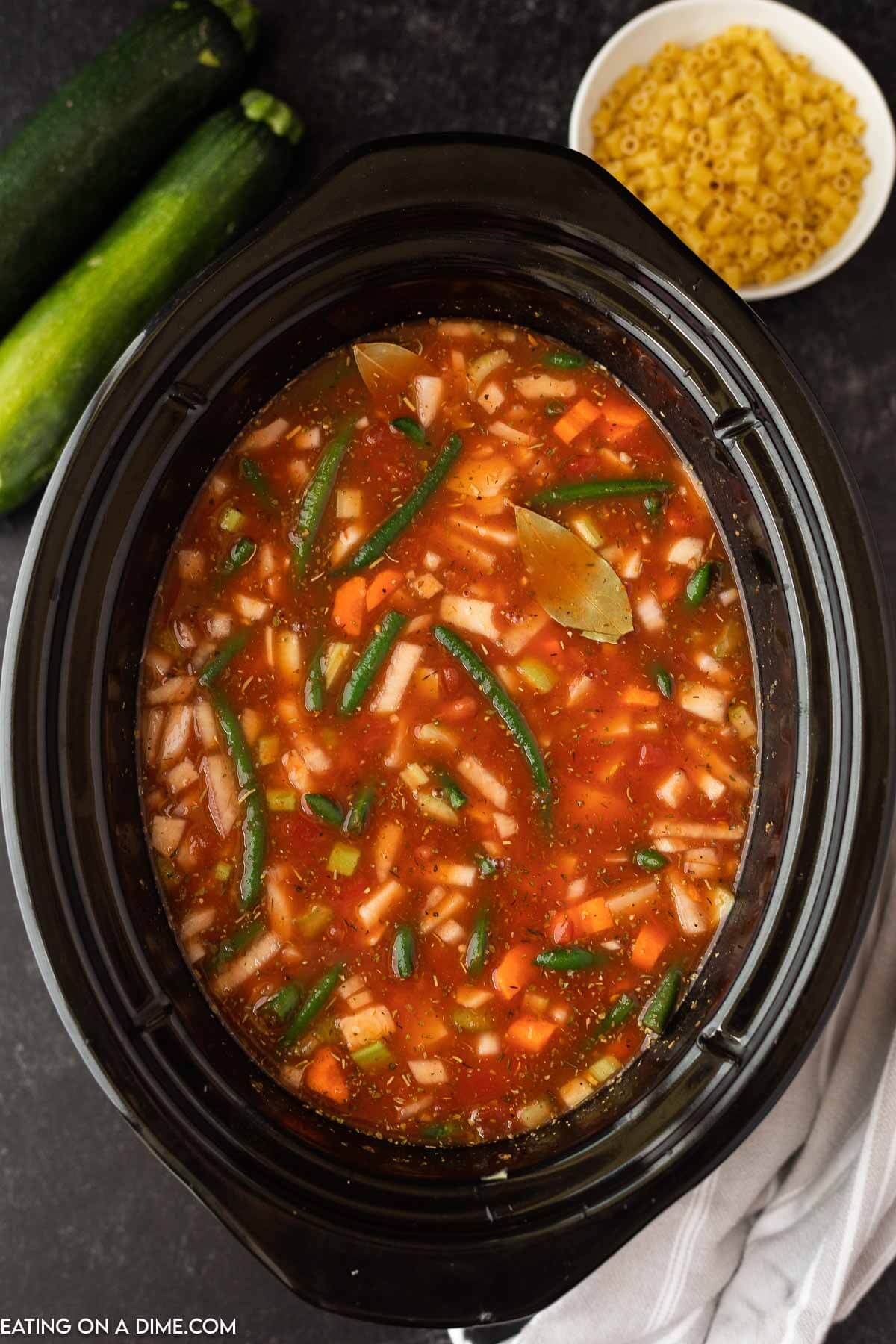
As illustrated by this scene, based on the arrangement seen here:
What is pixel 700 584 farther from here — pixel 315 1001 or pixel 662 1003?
pixel 315 1001

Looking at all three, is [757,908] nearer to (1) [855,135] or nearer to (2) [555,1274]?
(2) [555,1274]

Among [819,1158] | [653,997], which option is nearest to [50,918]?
[653,997]

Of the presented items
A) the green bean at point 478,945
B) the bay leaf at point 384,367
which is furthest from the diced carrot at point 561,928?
the bay leaf at point 384,367

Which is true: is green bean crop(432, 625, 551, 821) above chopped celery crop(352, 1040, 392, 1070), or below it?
above

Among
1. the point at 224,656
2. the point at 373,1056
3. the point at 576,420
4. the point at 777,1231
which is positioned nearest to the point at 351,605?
the point at 224,656

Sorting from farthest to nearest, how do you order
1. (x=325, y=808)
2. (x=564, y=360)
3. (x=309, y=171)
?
(x=309, y=171), (x=564, y=360), (x=325, y=808)

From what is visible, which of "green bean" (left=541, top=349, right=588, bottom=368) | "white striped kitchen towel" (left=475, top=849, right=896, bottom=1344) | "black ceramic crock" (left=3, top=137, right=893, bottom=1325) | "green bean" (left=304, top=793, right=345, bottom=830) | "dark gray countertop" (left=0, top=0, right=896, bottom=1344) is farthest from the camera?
"dark gray countertop" (left=0, top=0, right=896, bottom=1344)

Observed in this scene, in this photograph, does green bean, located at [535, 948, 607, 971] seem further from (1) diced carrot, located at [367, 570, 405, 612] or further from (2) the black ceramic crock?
(1) diced carrot, located at [367, 570, 405, 612]

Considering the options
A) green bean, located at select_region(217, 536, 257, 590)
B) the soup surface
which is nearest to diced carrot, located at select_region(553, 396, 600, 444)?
the soup surface
